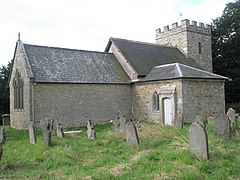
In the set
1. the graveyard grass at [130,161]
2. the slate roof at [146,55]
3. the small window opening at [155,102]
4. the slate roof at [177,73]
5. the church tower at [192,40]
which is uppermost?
the church tower at [192,40]

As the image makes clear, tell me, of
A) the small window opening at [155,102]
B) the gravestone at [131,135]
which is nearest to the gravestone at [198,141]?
the gravestone at [131,135]

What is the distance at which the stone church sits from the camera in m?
18.3

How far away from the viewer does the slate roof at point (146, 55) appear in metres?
22.5

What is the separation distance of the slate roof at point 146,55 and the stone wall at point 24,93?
8088 mm

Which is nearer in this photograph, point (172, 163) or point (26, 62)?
point (172, 163)

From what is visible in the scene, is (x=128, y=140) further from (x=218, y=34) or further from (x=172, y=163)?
(x=218, y=34)

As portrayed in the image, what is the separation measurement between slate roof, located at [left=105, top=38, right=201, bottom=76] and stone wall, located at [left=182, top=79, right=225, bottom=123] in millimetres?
4421

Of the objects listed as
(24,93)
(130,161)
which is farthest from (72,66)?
(130,161)

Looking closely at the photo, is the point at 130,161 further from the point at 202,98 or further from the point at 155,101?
the point at 155,101

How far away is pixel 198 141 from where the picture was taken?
7.47 m

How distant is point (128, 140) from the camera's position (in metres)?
10.1

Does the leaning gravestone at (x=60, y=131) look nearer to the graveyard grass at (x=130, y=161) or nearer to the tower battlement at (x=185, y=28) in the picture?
the graveyard grass at (x=130, y=161)

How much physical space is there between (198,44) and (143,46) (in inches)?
250

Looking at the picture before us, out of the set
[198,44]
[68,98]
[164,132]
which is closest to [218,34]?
[198,44]
